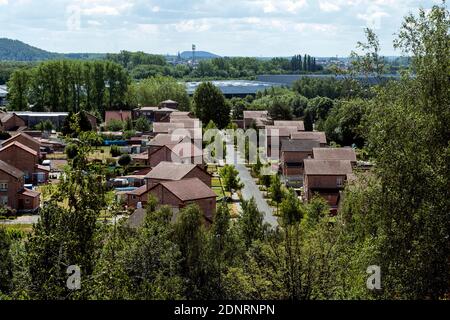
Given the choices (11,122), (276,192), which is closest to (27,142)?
(11,122)

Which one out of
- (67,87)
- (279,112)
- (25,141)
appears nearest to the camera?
(25,141)

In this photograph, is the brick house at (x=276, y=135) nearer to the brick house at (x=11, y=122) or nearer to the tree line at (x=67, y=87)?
the brick house at (x=11, y=122)

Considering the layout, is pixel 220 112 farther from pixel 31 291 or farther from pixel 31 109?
pixel 31 291

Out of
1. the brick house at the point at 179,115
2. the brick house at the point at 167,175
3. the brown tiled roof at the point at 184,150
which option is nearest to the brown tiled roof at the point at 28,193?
→ the brick house at the point at 167,175

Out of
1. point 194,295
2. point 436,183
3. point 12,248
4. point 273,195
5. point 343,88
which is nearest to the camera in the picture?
point 436,183

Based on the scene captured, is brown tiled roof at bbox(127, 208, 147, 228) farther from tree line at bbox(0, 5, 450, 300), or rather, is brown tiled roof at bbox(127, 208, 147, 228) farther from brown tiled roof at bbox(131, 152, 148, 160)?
brown tiled roof at bbox(131, 152, 148, 160)

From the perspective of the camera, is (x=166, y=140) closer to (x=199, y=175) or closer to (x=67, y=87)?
(x=199, y=175)
